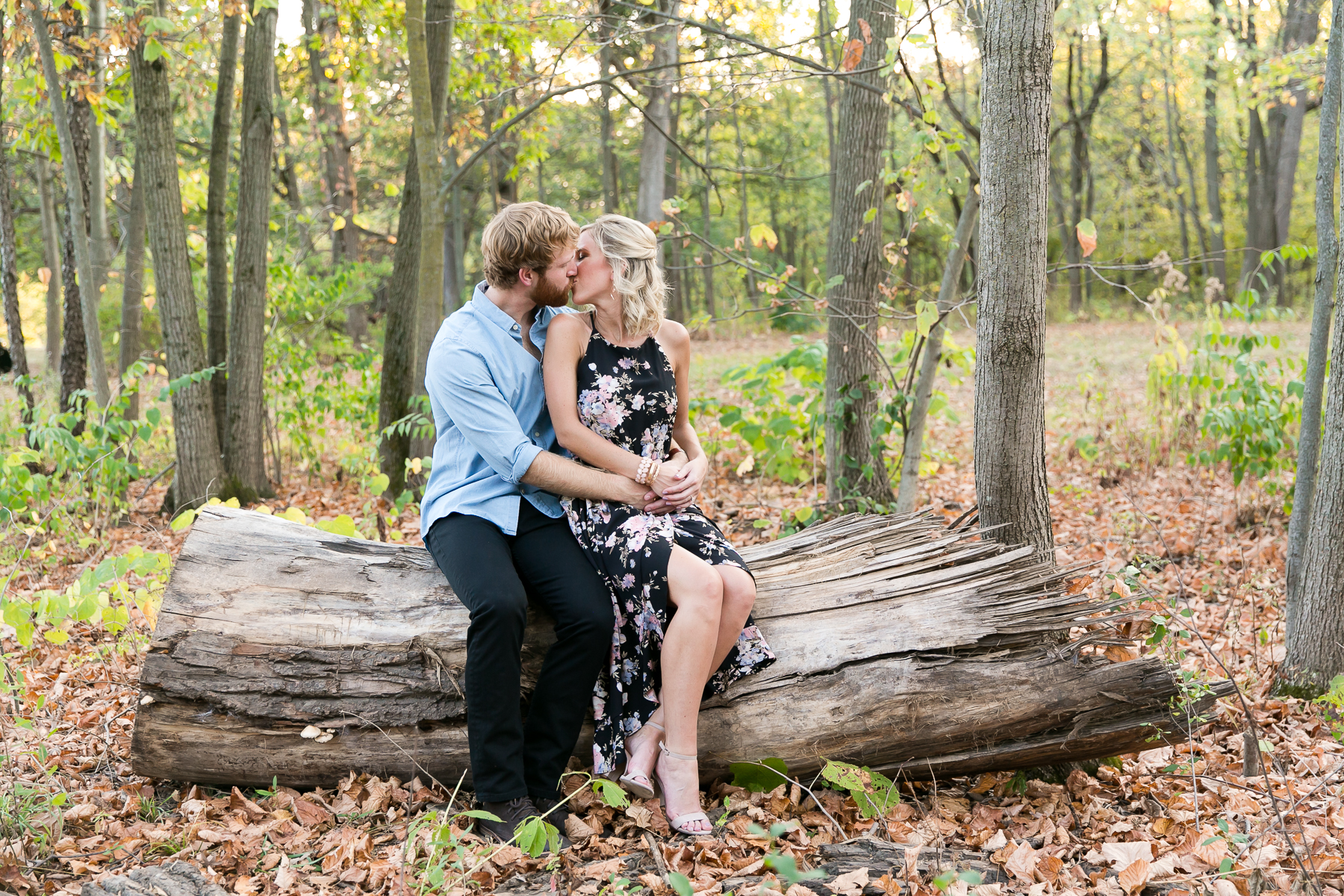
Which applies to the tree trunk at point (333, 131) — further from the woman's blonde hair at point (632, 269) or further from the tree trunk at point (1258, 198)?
the tree trunk at point (1258, 198)

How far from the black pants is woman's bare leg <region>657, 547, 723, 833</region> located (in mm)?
221

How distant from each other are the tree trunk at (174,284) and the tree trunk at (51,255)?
4.74 metres

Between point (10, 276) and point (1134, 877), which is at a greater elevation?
point (10, 276)

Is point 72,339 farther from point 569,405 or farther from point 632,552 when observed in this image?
point 632,552

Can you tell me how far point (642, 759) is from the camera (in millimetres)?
2871

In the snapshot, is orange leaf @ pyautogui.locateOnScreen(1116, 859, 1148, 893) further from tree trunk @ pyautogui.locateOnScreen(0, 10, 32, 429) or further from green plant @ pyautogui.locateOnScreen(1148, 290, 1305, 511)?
tree trunk @ pyautogui.locateOnScreen(0, 10, 32, 429)

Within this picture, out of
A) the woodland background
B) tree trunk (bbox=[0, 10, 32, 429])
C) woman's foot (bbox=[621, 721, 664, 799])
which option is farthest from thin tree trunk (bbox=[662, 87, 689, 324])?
woman's foot (bbox=[621, 721, 664, 799])

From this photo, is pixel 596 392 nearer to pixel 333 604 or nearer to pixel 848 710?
pixel 333 604

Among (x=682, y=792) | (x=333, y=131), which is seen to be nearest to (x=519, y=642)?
(x=682, y=792)

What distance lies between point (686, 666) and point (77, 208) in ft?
21.7

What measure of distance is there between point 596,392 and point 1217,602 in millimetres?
3500

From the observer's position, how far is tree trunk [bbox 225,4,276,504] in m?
6.68

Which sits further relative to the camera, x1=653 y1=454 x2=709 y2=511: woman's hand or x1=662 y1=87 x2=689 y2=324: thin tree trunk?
x1=662 y1=87 x2=689 y2=324: thin tree trunk

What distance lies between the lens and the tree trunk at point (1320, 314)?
3596 mm
